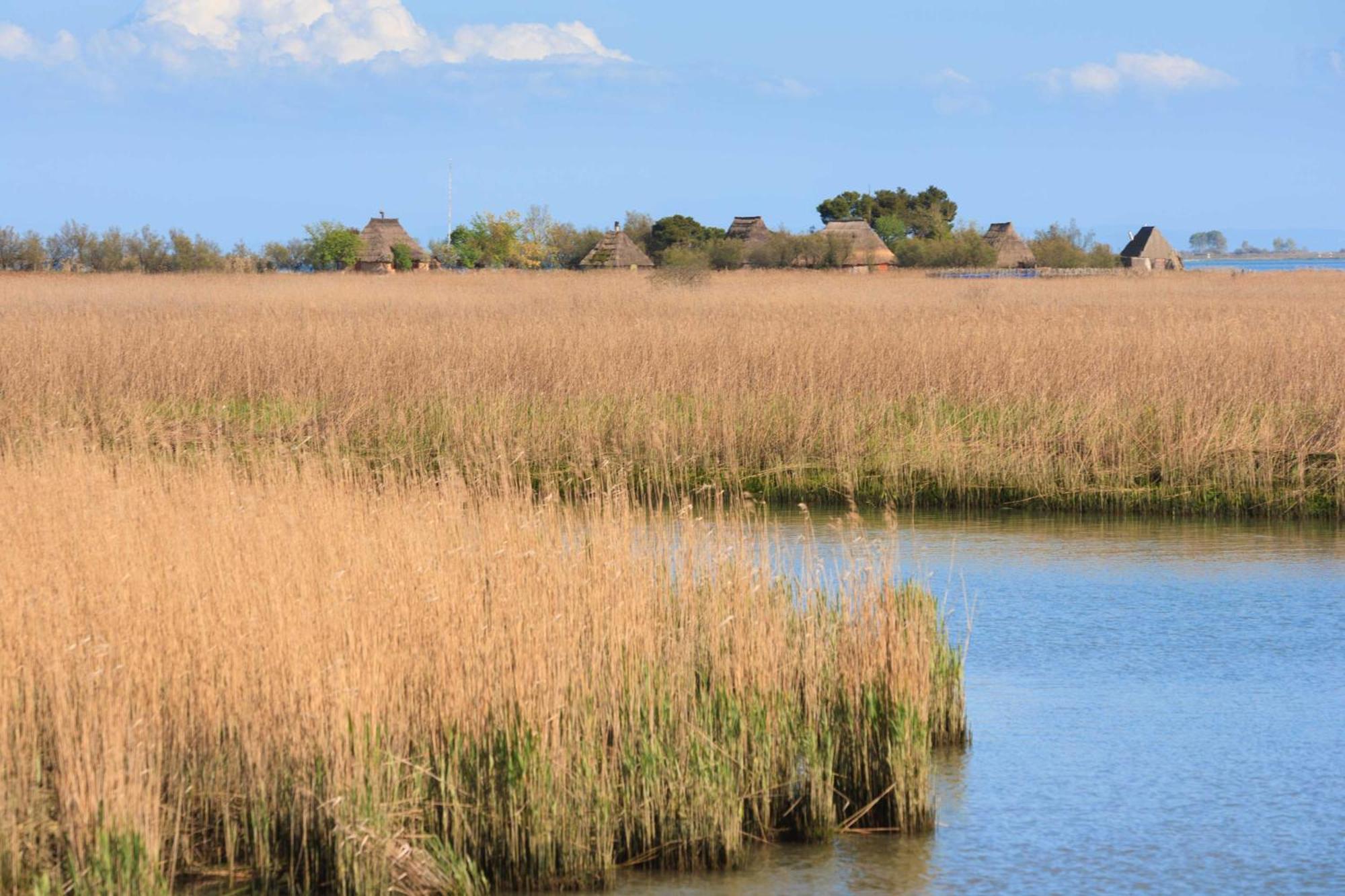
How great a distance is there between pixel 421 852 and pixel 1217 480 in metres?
9.33

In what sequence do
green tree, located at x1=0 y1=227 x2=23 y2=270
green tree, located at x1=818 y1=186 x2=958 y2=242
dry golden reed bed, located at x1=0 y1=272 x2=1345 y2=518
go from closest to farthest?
dry golden reed bed, located at x1=0 y1=272 x2=1345 y2=518, green tree, located at x1=0 y1=227 x2=23 y2=270, green tree, located at x1=818 y1=186 x2=958 y2=242

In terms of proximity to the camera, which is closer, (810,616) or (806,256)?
(810,616)

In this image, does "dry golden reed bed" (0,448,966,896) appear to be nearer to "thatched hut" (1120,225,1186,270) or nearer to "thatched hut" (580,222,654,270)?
"thatched hut" (580,222,654,270)

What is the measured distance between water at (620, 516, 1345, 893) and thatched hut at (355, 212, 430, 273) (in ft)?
164

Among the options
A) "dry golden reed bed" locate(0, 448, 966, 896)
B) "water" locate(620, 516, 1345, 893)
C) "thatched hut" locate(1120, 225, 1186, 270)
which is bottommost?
"water" locate(620, 516, 1345, 893)

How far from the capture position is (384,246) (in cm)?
6062

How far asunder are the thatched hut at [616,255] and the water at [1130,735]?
1732 inches

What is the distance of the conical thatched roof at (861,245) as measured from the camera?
5634 centimetres

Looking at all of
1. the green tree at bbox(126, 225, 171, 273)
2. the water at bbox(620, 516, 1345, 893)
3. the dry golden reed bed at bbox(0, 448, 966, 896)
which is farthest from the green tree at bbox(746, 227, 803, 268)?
the dry golden reed bed at bbox(0, 448, 966, 896)

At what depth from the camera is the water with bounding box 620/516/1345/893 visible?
544 cm

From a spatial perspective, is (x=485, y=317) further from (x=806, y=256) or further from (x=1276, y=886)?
(x=806, y=256)

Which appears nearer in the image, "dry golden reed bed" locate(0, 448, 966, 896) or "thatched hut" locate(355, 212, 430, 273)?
"dry golden reed bed" locate(0, 448, 966, 896)

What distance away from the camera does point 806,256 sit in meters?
55.8

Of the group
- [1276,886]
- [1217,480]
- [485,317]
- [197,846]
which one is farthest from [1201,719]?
[485,317]
